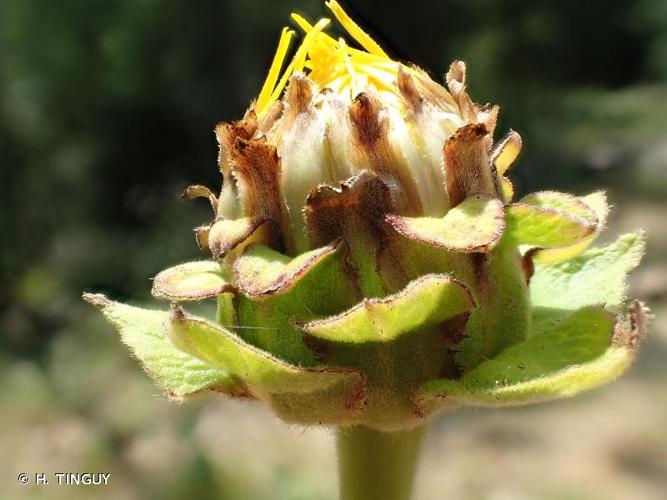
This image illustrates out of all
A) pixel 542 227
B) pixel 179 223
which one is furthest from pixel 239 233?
pixel 179 223

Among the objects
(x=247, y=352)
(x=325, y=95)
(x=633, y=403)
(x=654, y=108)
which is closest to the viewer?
(x=247, y=352)

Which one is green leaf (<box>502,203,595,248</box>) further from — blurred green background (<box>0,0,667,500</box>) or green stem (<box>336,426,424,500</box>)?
blurred green background (<box>0,0,667,500</box>)

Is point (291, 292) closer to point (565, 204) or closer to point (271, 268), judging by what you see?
point (271, 268)

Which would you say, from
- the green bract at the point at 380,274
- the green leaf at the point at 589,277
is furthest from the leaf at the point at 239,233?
the green leaf at the point at 589,277

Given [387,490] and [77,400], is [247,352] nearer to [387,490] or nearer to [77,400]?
[387,490]

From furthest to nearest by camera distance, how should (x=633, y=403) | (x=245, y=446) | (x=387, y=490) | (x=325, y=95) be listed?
(x=633, y=403)
(x=245, y=446)
(x=387, y=490)
(x=325, y=95)

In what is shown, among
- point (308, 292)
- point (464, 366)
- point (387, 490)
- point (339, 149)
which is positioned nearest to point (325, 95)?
point (339, 149)
